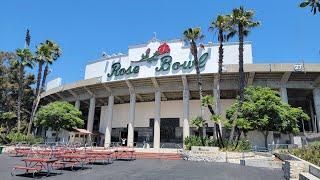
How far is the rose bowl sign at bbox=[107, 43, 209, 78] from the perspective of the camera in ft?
116

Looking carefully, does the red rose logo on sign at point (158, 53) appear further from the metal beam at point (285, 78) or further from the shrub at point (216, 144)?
the metal beam at point (285, 78)

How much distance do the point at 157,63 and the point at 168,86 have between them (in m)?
3.40

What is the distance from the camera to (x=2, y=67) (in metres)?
47.3

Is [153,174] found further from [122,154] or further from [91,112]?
[91,112]

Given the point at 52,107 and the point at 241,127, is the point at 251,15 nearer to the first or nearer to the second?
the point at 241,127

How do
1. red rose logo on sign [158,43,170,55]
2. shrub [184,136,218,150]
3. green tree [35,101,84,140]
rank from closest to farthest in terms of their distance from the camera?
shrub [184,136,218,150] < red rose logo on sign [158,43,170,55] < green tree [35,101,84,140]

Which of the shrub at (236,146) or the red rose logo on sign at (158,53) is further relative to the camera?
the red rose logo on sign at (158,53)

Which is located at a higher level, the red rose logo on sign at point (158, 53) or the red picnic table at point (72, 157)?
the red rose logo on sign at point (158, 53)

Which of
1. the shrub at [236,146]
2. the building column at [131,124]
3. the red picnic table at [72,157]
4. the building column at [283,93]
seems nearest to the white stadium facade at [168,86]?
the building column at [131,124]

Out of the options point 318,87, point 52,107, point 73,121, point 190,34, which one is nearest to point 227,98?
point 318,87

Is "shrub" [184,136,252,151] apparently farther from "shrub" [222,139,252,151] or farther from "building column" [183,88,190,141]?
"building column" [183,88,190,141]

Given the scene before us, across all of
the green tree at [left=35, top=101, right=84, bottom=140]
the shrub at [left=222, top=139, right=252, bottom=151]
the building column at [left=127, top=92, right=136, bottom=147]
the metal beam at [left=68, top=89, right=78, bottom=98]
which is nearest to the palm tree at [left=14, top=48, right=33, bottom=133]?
the metal beam at [left=68, top=89, right=78, bottom=98]

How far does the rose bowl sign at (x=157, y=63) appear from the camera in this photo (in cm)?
3522

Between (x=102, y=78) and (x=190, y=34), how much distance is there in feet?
50.3
